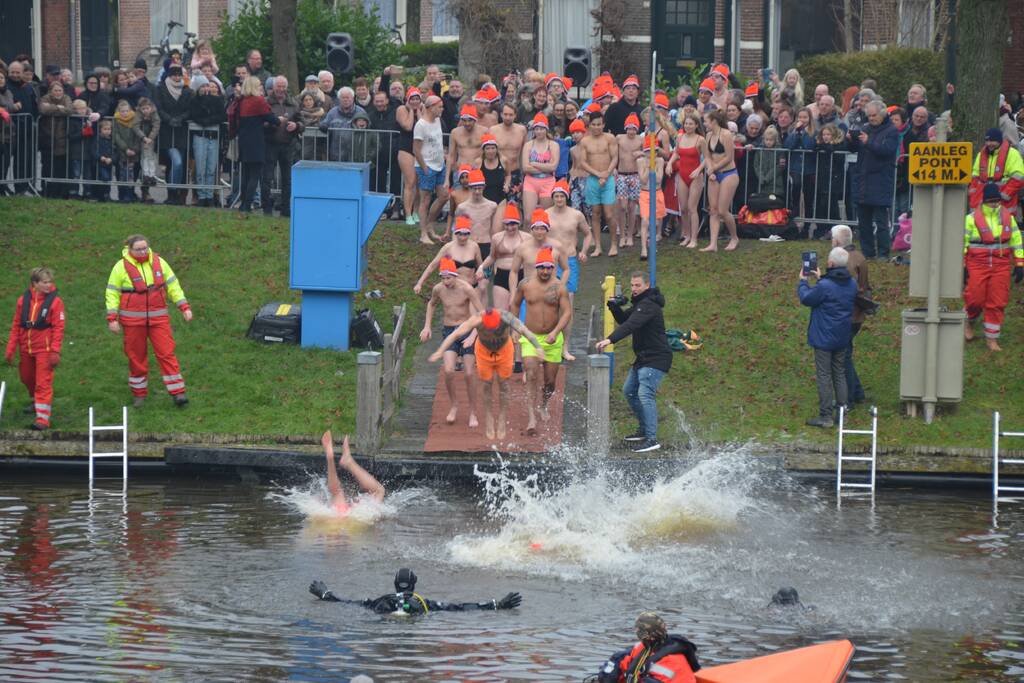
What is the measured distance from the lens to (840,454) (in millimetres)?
18391

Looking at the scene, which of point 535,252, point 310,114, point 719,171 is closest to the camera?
point 535,252

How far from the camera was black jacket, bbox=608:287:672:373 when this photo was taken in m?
18.8

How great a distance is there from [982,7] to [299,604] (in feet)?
46.1

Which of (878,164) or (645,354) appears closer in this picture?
(645,354)

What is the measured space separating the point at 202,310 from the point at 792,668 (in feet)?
41.7

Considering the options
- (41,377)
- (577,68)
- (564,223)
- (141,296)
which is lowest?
(41,377)

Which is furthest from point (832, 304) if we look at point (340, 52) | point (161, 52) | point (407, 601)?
point (161, 52)

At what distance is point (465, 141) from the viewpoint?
23.7m

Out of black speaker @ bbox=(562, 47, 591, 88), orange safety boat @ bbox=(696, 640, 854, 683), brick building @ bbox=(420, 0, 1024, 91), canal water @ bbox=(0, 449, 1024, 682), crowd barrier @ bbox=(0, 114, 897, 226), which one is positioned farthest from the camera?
brick building @ bbox=(420, 0, 1024, 91)

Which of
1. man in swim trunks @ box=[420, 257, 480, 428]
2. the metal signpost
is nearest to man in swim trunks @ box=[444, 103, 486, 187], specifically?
man in swim trunks @ box=[420, 257, 480, 428]

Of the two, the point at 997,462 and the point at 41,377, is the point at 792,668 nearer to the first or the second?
the point at 997,462

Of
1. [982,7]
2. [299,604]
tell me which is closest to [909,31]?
[982,7]

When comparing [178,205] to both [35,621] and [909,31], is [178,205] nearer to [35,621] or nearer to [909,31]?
[35,621]

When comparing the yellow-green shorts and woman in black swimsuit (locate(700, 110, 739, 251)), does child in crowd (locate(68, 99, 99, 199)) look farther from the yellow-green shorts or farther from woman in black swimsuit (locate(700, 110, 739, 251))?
the yellow-green shorts
